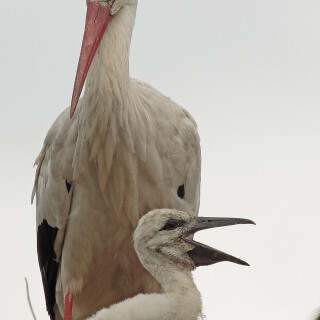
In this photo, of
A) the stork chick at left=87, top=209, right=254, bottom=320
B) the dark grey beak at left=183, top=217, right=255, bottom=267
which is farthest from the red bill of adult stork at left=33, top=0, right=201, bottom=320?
the dark grey beak at left=183, top=217, right=255, bottom=267

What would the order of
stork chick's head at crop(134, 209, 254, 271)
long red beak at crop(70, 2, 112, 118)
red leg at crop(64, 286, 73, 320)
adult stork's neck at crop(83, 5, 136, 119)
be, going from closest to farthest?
stork chick's head at crop(134, 209, 254, 271) → long red beak at crop(70, 2, 112, 118) → adult stork's neck at crop(83, 5, 136, 119) → red leg at crop(64, 286, 73, 320)

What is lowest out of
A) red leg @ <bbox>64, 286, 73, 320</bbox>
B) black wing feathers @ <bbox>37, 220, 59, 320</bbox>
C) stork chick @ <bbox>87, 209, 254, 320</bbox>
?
red leg @ <bbox>64, 286, 73, 320</bbox>

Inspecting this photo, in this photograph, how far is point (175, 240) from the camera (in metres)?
9.60

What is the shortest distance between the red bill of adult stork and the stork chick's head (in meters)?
0.83

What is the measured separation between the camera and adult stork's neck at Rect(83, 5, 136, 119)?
10141mm

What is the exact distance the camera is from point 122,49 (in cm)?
1019

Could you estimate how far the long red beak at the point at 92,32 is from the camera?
9.95 metres

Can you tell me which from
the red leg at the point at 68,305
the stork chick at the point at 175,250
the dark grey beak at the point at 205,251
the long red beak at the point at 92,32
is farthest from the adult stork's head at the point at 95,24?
the red leg at the point at 68,305

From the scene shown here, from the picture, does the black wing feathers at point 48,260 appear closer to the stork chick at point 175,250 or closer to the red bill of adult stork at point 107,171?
the red bill of adult stork at point 107,171

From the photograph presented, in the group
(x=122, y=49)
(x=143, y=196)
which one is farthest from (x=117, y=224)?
(x=122, y=49)

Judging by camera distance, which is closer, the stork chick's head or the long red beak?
the stork chick's head

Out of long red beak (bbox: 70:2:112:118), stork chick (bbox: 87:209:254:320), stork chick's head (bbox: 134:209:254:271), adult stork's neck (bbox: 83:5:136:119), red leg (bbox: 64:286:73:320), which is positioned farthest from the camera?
red leg (bbox: 64:286:73:320)

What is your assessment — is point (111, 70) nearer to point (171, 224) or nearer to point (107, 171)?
point (107, 171)

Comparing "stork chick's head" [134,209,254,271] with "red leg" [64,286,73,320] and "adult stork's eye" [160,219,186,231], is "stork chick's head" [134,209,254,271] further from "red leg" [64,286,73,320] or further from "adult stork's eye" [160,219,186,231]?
"red leg" [64,286,73,320]
